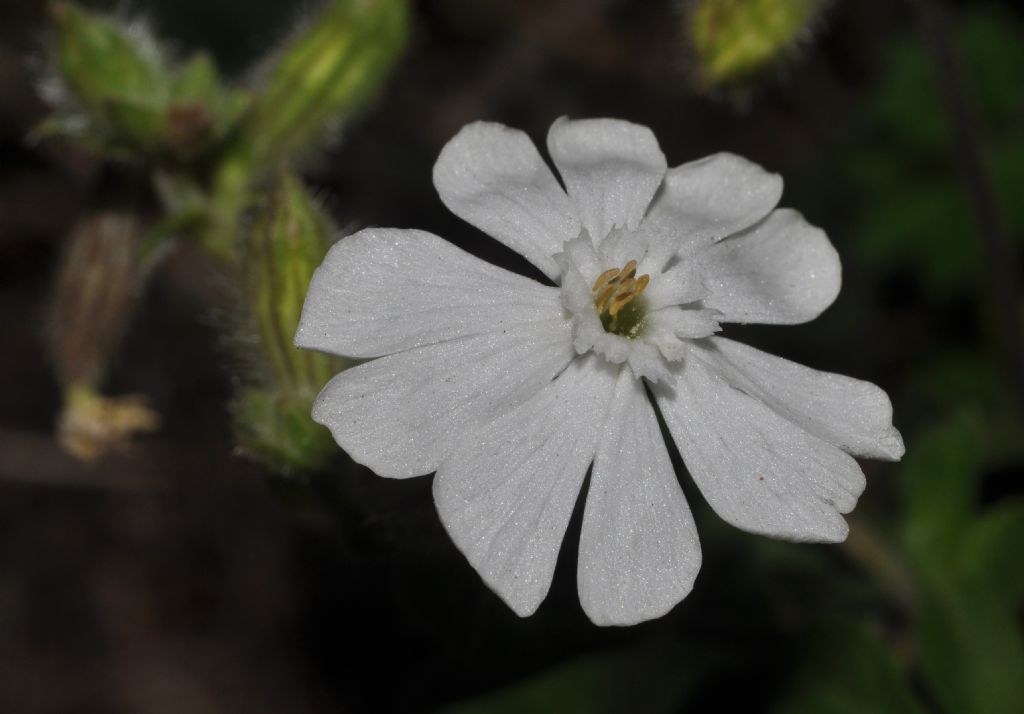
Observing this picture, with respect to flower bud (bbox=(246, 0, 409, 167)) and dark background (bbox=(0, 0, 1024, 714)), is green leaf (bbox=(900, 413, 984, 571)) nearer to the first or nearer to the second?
dark background (bbox=(0, 0, 1024, 714))

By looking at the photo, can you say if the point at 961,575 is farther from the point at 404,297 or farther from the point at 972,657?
the point at 404,297

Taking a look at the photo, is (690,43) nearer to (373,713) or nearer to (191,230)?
(191,230)

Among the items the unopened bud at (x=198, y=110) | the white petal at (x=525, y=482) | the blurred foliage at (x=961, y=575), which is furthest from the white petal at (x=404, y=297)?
the blurred foliage at (x=961, y=575)

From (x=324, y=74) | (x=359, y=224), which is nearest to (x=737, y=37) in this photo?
(x=324, y=74)

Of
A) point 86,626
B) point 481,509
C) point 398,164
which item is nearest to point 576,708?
point 481,509

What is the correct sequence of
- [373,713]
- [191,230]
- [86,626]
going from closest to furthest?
1. [191,230]
2. [373,713]
3. [86,626]

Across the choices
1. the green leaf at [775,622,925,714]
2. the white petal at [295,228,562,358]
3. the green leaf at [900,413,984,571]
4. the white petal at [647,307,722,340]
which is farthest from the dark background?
the white petal at [295,228,562,358]

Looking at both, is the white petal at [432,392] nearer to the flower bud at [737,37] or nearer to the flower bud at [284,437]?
the flower bud at [284,437]
